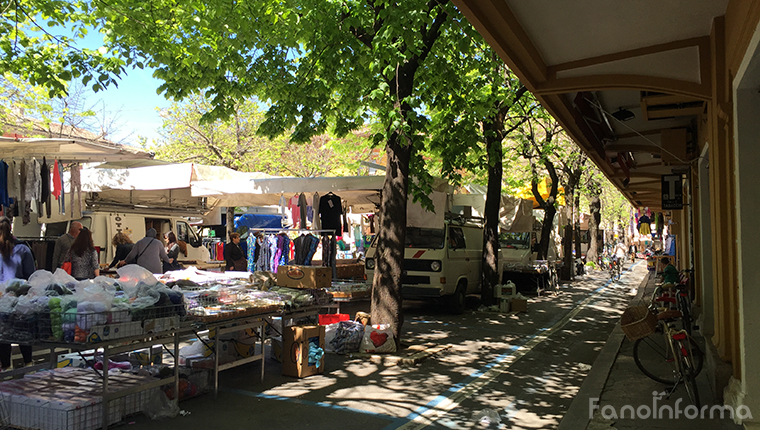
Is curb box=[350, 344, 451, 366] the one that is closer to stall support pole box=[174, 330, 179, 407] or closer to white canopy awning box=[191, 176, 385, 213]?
stall support pole box=[174, 330, 179, 407]

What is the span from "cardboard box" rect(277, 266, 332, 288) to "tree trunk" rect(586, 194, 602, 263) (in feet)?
84.6

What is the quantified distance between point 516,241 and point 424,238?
33.1 feet

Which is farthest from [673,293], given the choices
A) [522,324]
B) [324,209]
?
[324,209]

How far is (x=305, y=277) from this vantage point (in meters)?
9.12

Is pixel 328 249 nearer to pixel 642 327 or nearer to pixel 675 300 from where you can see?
pixel 675 300

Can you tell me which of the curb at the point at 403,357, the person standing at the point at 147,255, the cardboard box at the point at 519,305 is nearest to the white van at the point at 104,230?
the person standing at the point at 147,255

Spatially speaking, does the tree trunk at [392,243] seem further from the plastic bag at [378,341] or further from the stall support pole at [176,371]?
the stall support pole at [176,371]

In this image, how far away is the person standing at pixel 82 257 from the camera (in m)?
10.4

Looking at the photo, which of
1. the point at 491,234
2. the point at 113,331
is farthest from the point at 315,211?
the point at 113,331

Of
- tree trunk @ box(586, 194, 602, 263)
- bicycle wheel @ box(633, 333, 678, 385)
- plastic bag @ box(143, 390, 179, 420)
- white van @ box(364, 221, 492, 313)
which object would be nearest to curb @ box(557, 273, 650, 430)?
bicycle wheel @ box(633, 333, 678, 385)

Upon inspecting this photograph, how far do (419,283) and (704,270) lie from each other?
20.0 ft

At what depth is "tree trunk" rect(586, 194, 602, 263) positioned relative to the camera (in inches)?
1255

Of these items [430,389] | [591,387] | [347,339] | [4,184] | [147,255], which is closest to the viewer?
[591,387]

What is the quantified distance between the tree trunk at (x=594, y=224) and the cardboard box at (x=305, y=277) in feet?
84.6
